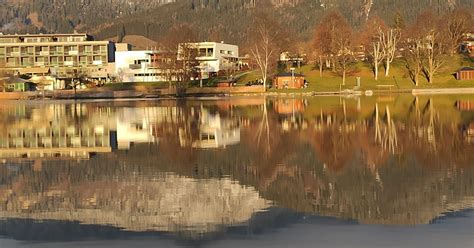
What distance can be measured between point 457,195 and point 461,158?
6.96 meters

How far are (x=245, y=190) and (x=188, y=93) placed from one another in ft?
314

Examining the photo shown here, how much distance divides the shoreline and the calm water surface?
64.7 m

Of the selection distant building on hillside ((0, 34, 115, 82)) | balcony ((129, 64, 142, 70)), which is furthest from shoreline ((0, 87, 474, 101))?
distant building on hillside ((0, 34, 115, 82))

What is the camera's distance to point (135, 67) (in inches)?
6329

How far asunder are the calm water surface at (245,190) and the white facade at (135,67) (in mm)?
124637

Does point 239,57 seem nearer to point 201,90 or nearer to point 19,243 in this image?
point 201,90

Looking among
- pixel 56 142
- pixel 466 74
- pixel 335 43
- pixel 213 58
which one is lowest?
pixel 56 142

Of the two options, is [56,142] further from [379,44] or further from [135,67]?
[135,67]

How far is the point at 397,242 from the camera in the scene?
12.7 metres

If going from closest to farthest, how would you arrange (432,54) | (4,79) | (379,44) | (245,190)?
1. (245,190)
2. (432,54)
3. (379,44)
4. (4,79)

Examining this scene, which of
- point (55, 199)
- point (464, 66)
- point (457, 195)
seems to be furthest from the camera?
point (464, 66)

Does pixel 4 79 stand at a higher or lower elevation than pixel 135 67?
lower

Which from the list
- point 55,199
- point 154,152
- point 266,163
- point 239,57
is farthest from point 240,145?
point 239,57

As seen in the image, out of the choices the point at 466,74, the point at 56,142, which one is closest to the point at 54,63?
the point at 466,74
